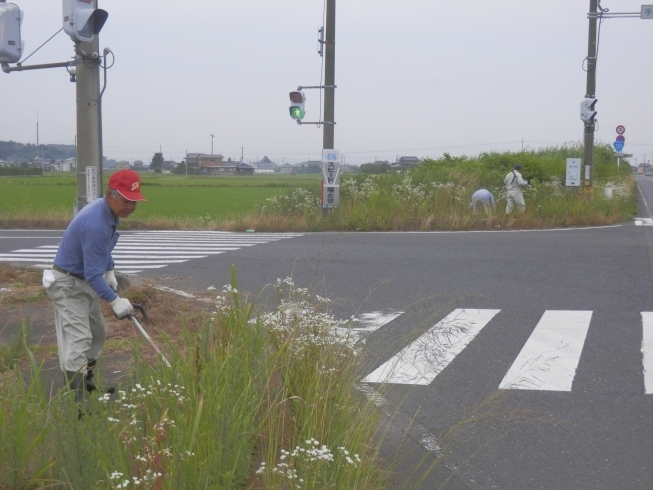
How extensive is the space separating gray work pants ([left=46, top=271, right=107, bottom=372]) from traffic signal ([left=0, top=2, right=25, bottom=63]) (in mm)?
4367

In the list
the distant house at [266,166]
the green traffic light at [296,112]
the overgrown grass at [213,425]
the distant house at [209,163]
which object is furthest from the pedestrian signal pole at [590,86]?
the distant house at [266,166]

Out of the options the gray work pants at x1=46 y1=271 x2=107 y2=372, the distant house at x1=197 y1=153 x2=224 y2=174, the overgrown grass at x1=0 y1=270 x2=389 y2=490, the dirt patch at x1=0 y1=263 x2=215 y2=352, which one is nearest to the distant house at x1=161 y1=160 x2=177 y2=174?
the distant house at x1=197 y1=153 x2=224 y2=174

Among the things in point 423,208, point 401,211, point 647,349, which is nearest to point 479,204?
point 423,208

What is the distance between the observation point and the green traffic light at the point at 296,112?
2130 cm

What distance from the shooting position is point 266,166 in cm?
11506

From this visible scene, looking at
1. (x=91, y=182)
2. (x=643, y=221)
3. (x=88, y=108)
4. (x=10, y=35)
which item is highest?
(x=10, y=35)

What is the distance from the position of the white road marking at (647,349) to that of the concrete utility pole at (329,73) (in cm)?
1309

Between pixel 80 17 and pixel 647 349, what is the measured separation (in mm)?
6341

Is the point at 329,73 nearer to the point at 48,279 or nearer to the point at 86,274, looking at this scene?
the point at 48,279

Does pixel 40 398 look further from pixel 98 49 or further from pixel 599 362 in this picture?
pixel 98 49

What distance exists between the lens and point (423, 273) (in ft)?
42.1

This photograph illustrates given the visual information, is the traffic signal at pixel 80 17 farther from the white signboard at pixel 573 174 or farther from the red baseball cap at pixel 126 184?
the white signboard at pixel 573 174

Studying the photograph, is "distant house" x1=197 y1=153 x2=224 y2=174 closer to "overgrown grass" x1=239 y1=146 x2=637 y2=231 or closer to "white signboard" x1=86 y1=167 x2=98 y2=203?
"overgrown grass" x1=239 y1=146 x2=637 y2=231

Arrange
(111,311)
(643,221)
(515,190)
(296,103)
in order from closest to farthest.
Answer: (111,311) < (296,103) < (515,190) < (643,221)
